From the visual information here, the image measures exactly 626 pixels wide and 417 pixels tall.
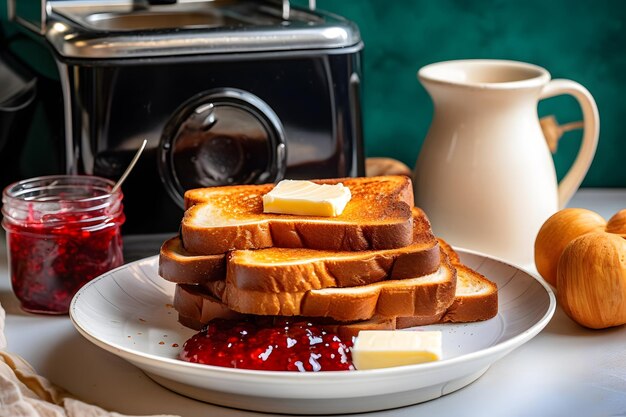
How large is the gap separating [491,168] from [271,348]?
0.57 meters

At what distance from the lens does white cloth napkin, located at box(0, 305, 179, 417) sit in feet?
3.07

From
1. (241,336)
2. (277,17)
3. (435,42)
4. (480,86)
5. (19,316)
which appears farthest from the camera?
(435,42)

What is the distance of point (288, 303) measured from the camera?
1.07 meters

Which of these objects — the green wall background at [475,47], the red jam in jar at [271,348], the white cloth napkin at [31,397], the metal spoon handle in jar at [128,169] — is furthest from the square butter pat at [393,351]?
the green wall background at [475,47]

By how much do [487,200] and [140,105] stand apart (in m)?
0.51

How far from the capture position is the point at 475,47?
184cm

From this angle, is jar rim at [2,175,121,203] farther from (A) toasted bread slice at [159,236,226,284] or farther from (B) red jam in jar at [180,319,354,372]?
(B) red jam in jar at [180,319,354,372]

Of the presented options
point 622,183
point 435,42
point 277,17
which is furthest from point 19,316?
point 622,183

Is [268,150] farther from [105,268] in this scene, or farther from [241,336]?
[241,336]

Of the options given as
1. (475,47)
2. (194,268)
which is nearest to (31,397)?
(194,268)

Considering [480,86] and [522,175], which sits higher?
[480,86]

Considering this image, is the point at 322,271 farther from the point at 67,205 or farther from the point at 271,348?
the point at 67,205

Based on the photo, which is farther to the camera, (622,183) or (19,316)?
(622,183)

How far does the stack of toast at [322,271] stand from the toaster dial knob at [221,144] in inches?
6.3
